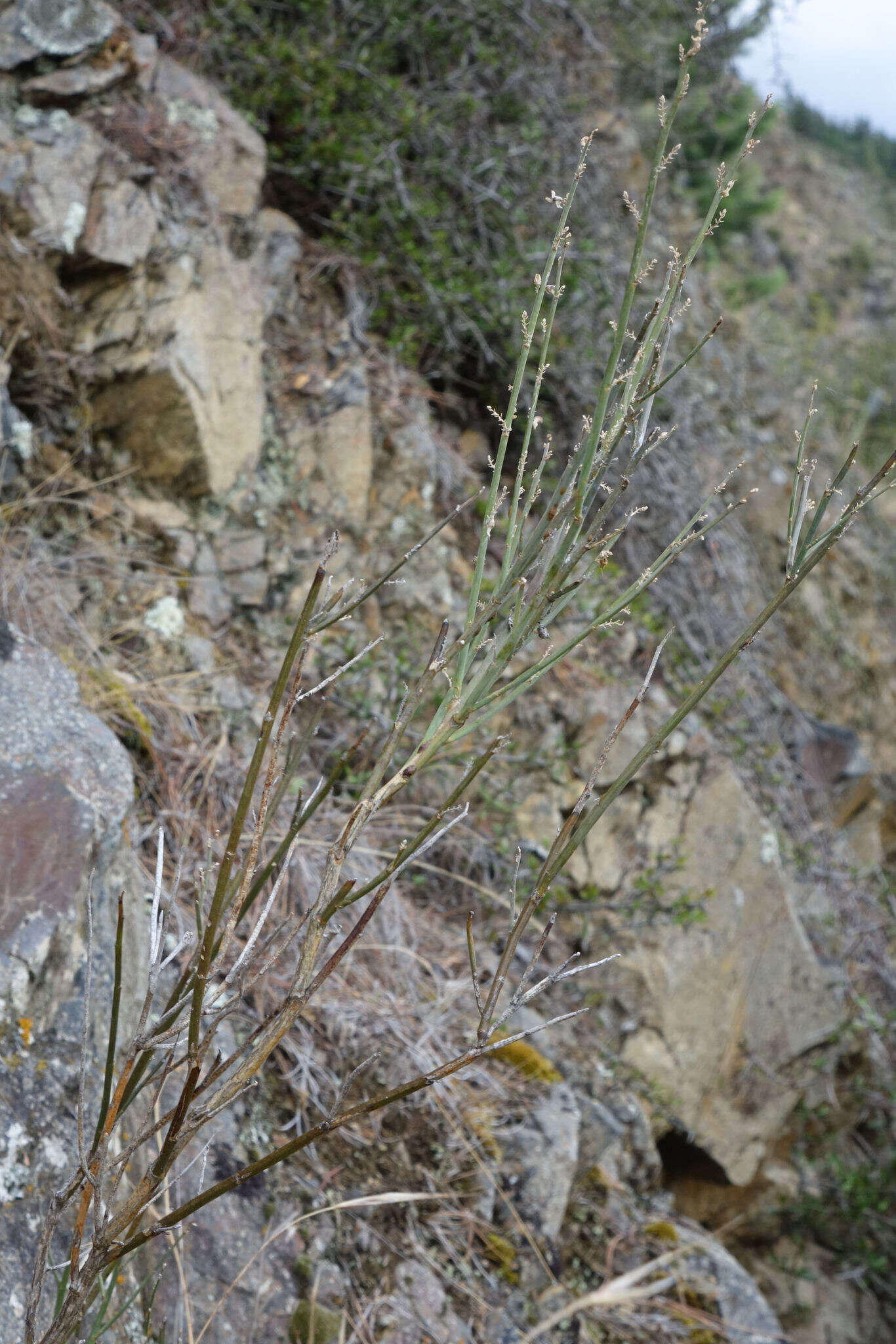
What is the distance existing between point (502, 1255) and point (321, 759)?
1.36 meters

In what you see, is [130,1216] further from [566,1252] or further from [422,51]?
[422,51]

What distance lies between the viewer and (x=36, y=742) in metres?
1.70

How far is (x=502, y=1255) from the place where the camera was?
213cm

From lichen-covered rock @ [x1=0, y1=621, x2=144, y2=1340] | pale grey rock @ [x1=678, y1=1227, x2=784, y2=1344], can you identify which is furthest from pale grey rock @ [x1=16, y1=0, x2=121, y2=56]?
pale grey rock @ [x1=678, y1=1227, x2=784, y2=1344]

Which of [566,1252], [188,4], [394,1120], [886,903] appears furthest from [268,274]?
[886,903]

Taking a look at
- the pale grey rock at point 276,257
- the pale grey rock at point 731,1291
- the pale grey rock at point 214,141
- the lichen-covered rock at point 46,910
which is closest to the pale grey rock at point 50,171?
the pale grey rock at point 214,141

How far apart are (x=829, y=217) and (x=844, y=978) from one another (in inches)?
549

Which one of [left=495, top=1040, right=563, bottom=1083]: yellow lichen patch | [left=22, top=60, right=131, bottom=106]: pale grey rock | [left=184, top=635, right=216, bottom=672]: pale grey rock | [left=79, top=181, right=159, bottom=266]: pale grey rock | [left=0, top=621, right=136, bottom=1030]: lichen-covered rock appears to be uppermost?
[left=22, top=60, right=131, bottom=106]: pale grey rock

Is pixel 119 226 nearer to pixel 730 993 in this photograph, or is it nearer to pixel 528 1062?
pixel 528 1062

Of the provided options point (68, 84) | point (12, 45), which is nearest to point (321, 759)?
point (68, 84)

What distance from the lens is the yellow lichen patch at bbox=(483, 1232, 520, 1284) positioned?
83.0 inches

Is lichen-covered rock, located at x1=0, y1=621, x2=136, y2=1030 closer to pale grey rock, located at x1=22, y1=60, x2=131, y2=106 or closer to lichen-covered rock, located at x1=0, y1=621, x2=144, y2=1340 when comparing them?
lichen-covered rock, located at x1=0, y1=621, x2=144, y2=1340

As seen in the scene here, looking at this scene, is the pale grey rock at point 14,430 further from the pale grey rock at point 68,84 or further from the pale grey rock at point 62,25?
the pale grey rock at point 62,25

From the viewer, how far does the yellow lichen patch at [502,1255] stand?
6.92 ft
